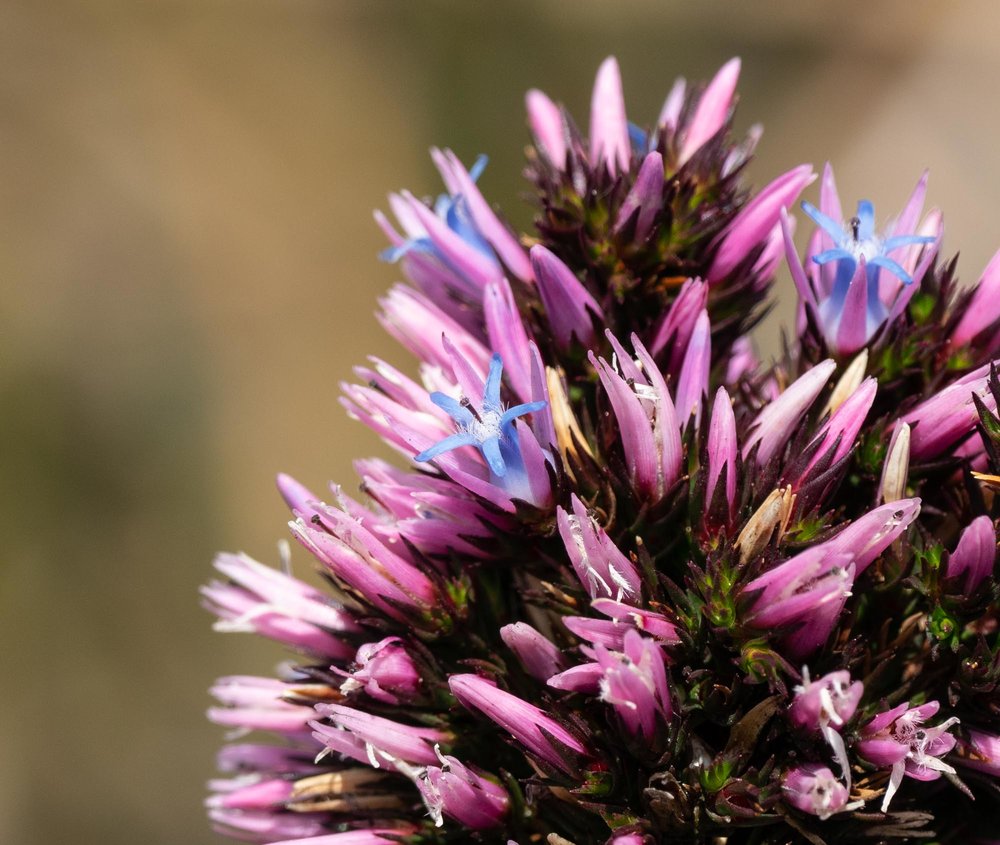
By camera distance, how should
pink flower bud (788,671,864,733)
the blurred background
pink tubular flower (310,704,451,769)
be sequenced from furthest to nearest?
the blurred background < pink tubular flower (310,704,451,769) < pink flower bud (788,671,864,733)

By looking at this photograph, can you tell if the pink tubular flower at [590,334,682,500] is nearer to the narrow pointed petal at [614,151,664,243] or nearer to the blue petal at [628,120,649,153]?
the narrow pointed petal at [614,151,664,243]

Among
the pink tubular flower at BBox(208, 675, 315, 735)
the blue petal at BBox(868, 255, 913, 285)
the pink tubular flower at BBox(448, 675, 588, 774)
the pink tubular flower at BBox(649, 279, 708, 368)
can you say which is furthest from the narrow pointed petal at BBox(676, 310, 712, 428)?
the pink tubular flower at BBox(208, 675, 315, 735)

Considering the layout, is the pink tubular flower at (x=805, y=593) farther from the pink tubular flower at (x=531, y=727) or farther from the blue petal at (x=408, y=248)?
the blue petal at (x=408, y=248)

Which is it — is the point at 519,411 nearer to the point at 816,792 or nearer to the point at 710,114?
the point at 816,792

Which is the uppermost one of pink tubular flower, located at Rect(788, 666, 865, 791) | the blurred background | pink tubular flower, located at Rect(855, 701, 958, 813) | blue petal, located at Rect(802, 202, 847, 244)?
the blurred background

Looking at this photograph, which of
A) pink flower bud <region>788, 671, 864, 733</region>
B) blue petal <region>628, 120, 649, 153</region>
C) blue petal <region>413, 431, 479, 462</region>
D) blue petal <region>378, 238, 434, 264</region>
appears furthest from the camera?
blue petal <region>628, 120, 649, 153</region>

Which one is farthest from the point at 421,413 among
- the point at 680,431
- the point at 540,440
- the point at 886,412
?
the point at 886,412

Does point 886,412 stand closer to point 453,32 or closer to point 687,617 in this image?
point 687,617
